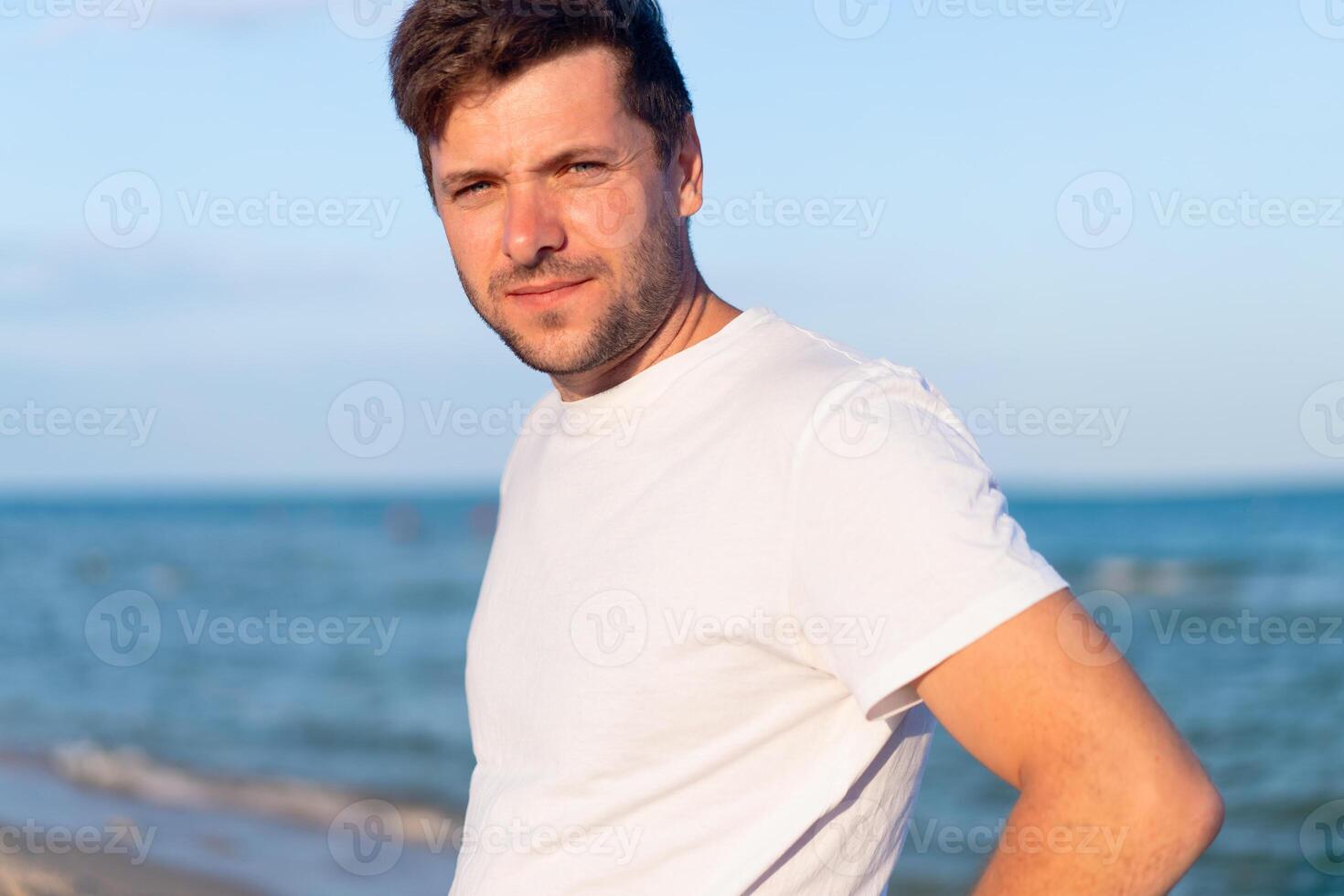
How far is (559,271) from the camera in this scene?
72.2 inches

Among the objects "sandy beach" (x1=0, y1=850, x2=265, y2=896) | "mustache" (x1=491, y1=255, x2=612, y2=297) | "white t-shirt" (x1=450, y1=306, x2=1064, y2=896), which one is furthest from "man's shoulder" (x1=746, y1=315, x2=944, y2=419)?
"sandy beach" (x1=0, y1=850, x2=265, y2=896)

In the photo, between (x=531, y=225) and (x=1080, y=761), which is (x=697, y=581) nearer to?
(x=1080, y=761)

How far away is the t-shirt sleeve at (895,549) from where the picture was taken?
1.25 meters

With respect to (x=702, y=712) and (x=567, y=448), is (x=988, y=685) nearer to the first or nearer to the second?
(x=702, y=712)

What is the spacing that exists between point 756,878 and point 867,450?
0.58 metres

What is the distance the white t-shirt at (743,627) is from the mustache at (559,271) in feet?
0.57

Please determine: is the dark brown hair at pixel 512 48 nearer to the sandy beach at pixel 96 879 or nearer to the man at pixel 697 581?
the man at pixel 697 581

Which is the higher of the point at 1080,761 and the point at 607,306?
the point at 607,306

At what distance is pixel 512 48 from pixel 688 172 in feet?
1.41

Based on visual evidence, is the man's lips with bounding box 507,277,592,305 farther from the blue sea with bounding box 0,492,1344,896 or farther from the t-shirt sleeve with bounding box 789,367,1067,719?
the blue sea with bounding box 0,492,1344,896

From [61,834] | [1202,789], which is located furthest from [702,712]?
[61,834]

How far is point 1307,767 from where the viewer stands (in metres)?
8.54

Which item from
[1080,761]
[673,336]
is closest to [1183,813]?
[1080,761]

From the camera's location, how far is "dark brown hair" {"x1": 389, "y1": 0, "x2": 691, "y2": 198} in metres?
1.77
